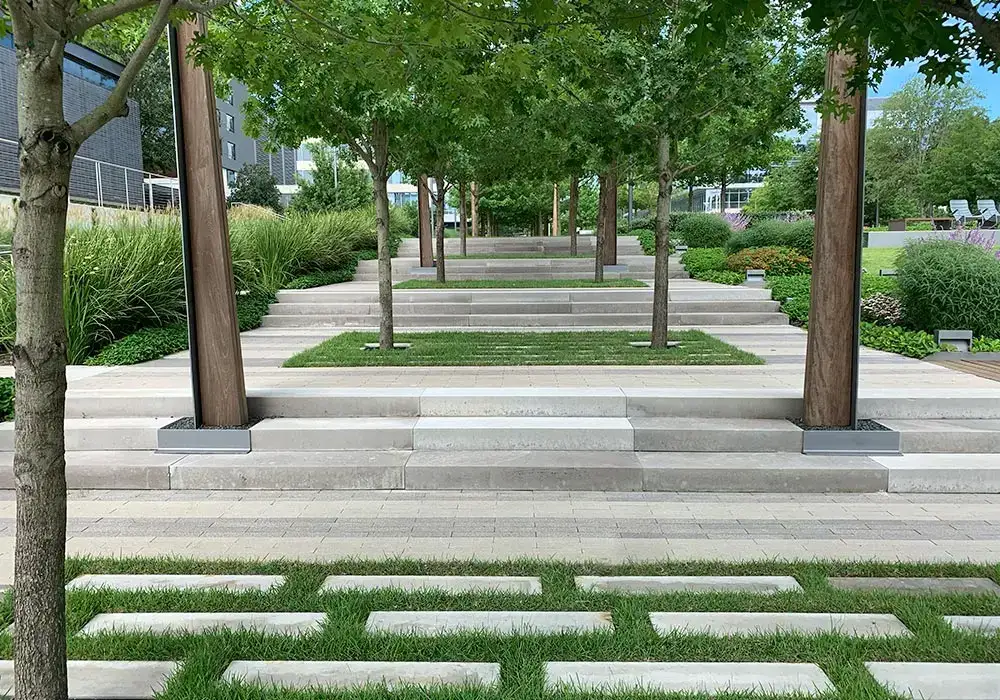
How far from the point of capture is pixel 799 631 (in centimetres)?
312

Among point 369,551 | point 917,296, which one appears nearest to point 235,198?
point 917,296

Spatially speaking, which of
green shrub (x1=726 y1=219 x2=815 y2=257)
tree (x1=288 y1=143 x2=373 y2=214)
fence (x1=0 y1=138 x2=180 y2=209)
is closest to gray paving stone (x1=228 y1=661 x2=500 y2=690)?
fence (x1=0 y1=138 x2=180 y2=209)

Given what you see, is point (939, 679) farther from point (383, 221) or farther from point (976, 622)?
point (383, 221)

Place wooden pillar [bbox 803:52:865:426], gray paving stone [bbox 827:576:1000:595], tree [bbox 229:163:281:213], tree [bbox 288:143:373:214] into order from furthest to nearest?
tree [bbox 229:163:281:213], tree [bbox 288:143:373:214], wooden pillar [bbox 803:52:865:426], gray paving stone [bbox 827:576:1000:595]

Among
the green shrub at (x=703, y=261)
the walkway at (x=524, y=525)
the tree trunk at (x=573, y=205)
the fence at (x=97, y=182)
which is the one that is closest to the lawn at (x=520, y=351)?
the walkway at (x=524, y=525)

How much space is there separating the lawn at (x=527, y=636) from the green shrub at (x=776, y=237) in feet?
49.4

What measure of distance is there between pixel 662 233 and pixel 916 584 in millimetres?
6233

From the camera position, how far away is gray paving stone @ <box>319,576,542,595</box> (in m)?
3.61

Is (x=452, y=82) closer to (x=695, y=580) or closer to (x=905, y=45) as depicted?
(x=905, y=45)

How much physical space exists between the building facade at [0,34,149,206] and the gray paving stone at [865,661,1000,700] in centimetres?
2042

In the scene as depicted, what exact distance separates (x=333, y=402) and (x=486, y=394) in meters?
1.45

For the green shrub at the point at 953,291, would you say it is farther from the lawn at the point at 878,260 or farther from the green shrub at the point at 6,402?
the green shrub at the point at 6,402

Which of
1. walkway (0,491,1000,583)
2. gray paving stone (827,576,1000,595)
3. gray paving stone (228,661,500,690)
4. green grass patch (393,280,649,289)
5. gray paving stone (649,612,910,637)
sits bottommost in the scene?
walkway (0,491,1000,583)

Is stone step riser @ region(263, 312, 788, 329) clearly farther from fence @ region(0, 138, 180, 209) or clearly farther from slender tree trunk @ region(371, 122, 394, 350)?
fence @ region(0, 138, 180, 209)
